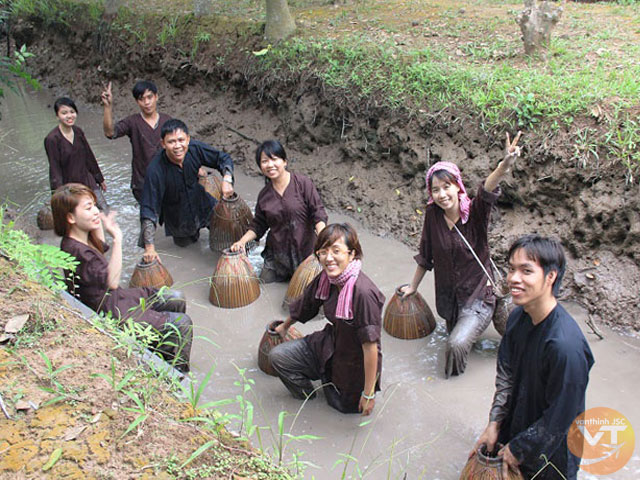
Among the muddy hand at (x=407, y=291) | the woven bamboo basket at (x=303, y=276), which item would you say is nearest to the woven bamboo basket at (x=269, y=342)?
the woven bamboo basket at (x=303, y=276)

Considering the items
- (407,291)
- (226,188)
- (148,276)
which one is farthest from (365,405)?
(226,188)

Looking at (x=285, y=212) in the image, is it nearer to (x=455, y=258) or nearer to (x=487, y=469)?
(x=455, y=258)

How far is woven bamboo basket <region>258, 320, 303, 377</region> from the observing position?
14.1 ft

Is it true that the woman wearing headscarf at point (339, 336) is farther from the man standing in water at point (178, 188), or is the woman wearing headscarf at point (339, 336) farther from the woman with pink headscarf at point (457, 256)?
the man standing in water at point (178, 188)

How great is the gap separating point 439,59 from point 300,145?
2.07 meters

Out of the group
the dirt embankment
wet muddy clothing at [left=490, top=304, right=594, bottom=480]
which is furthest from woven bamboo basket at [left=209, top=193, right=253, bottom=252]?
wet muddy clothing at [left=490, top=304, right=594, bottom=480]

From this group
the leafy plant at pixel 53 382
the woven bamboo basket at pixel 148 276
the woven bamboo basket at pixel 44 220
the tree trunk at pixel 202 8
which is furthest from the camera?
the tree trunk at pixel 202 8

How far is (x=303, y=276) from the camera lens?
5.12 meters

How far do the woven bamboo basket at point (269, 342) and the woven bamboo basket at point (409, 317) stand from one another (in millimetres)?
842

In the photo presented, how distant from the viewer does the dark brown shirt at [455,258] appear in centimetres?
423

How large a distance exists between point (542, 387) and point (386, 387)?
158cm

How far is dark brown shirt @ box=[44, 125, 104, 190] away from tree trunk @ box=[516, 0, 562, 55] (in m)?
5.16

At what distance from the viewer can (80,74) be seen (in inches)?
453

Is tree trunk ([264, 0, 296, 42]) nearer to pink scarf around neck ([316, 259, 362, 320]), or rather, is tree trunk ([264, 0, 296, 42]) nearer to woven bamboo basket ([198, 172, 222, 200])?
woven bamboo basket ([198, 172, 222, 200])
